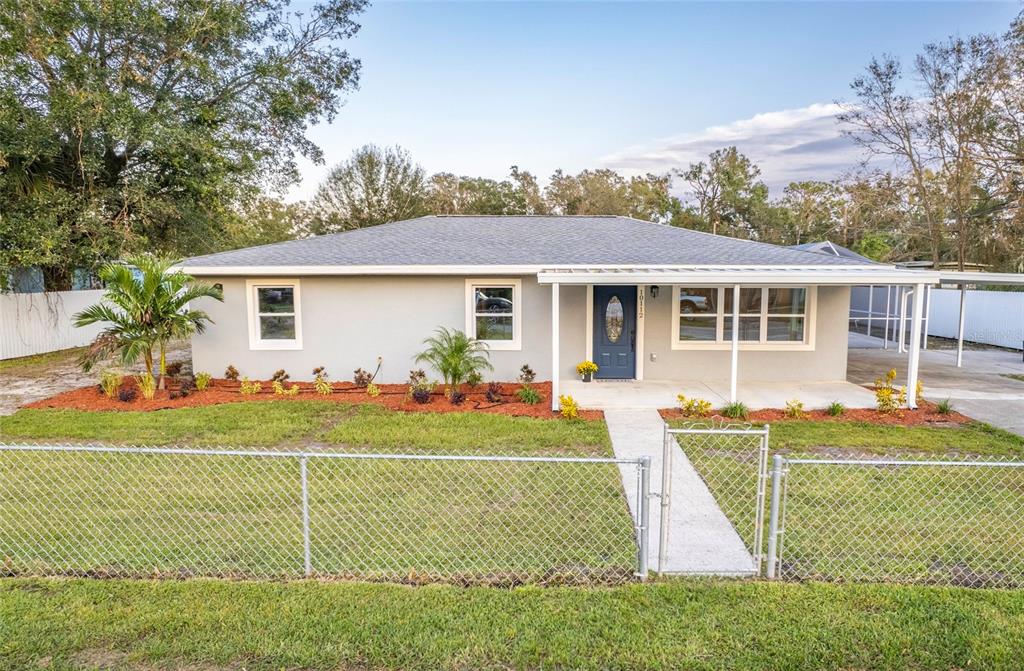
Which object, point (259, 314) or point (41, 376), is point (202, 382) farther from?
point (41, 376)

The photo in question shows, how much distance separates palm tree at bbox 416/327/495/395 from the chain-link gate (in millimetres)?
4264

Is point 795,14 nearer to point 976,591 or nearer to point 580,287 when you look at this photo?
point 580,287

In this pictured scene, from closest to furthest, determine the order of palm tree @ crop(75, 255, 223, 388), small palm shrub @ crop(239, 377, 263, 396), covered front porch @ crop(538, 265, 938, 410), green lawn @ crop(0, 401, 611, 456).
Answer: green lawn @ crop(0, 401, 611, 456) → palm tree @ crop(75, 255, 223, 388) → small palm shrub @ crop(239, 377, 263, 396) → covered front porch @ crop(538, 265, 938, 410)

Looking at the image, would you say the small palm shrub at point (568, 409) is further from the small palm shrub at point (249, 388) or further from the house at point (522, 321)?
the small palm shrub at point (249, 388)

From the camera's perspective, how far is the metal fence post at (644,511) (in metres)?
4.09

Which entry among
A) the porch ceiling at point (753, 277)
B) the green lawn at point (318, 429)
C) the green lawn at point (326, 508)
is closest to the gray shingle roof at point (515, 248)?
the porch ceiling at point (753, 277)

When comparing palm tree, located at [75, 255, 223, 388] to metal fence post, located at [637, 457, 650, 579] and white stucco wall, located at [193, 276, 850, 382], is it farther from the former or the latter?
metal fence post, located at [637, 457, 650, 579]

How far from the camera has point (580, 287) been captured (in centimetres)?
1209

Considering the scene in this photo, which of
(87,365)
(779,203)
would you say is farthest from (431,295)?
(779,203)

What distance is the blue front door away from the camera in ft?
39.7

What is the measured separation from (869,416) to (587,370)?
4.98 meters

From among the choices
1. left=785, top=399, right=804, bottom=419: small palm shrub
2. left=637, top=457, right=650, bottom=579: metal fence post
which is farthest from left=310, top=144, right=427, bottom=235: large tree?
left=637, top=457, right=650, bottom=579: metal fence post

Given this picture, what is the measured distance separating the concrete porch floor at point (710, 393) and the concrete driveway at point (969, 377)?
1.63 meters

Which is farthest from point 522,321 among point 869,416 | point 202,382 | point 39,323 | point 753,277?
point 39,323
